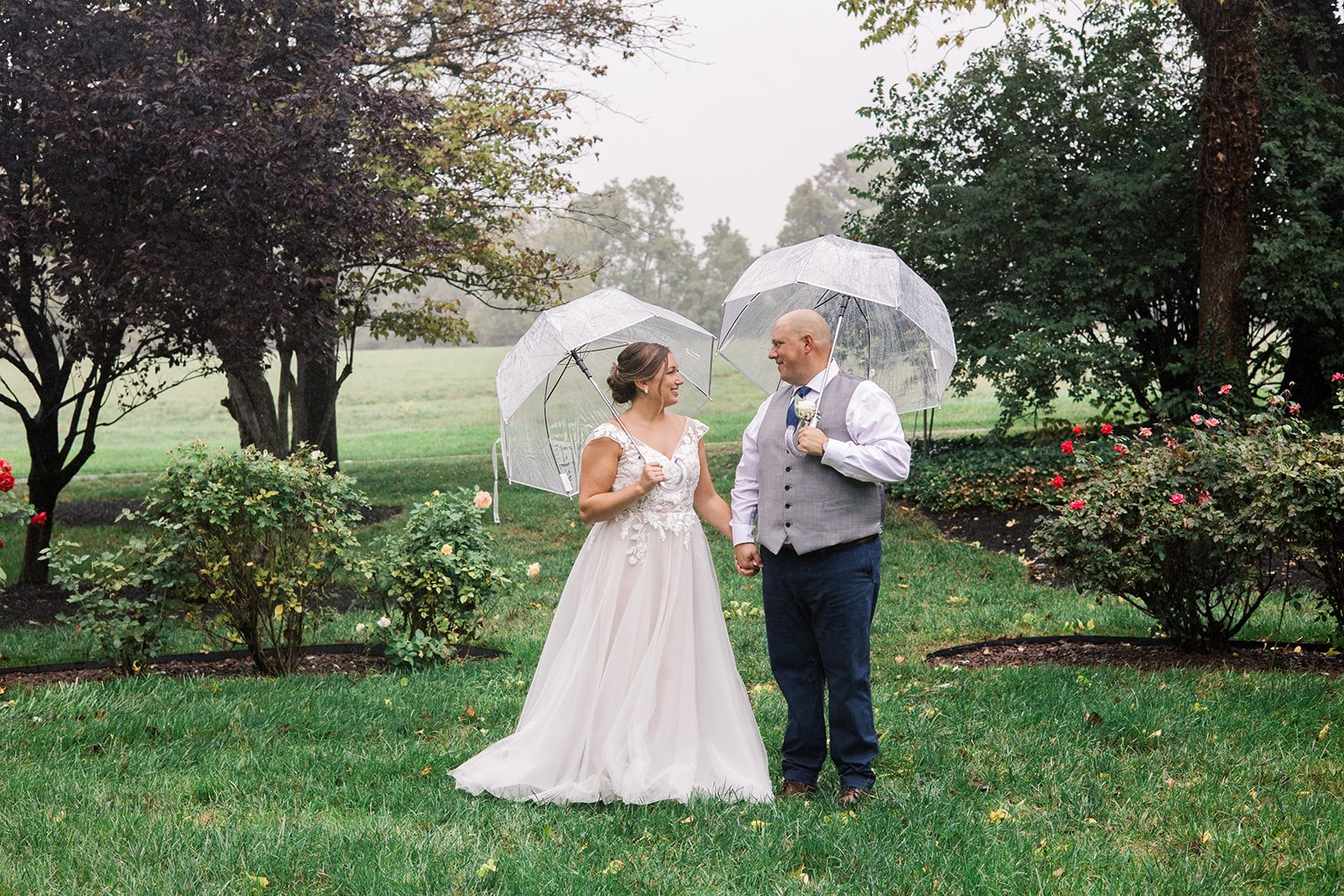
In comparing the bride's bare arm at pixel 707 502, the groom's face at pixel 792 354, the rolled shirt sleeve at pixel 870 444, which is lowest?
the bride's bare arm at pixel 707 502

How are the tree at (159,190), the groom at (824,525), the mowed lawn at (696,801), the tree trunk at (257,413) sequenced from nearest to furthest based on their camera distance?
the mowed lawn at (696,801), the groom at (824,525), the tree at (159,190), the tree trunk at (257,413)

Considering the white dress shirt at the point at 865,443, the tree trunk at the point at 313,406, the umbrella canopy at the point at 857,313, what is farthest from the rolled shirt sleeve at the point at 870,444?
the tree trunk at the point at 313,406

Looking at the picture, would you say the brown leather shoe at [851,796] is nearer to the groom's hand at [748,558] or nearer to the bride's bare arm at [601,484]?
the groom's hand at [748,558]

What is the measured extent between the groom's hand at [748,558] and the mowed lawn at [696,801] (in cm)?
90

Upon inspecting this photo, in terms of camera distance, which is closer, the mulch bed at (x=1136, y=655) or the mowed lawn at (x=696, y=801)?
the mowed lawn at (x=696, y=801)

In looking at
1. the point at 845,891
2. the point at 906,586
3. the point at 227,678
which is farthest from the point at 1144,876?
the point at 906,586

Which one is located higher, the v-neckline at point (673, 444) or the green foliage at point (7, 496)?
the v-neckline at point (673, 444)

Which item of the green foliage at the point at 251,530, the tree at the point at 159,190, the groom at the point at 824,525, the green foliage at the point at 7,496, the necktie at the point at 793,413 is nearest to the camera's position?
the groom at the point at 824,525

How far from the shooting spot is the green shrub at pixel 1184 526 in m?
5.96

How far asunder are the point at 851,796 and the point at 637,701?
92 cm

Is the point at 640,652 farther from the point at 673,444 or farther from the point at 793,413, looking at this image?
the point at 793,413

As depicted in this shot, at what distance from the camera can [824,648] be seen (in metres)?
4.34

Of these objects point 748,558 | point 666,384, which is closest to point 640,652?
point 748,558

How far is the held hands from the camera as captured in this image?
4.09 m
